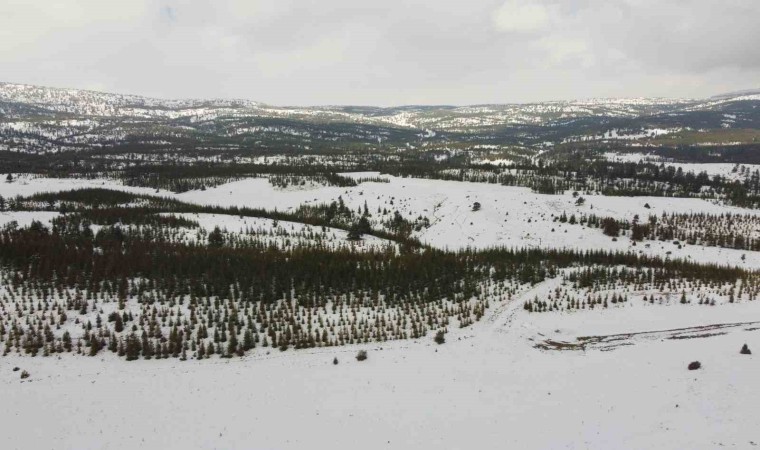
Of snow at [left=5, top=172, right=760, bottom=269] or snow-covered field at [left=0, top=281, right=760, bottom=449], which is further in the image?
snow at [left=5, top=172, right=760, bottom=269]

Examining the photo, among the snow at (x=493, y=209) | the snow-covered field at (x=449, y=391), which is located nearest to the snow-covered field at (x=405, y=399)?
the snow-covered field at (x=449, y=391)

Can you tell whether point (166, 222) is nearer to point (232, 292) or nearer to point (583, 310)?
point (232, 292)

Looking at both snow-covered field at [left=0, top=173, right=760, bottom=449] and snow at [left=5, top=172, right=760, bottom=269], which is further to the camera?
snow at [left=5, top=172, right=760, bottom=269]

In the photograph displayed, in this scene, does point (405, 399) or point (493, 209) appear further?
point (493, 209)

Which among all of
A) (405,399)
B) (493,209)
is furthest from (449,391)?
(493,209)

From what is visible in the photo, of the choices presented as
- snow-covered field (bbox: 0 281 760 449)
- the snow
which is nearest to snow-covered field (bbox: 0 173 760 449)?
snow-covered field (bbox: 0 281 760 449)

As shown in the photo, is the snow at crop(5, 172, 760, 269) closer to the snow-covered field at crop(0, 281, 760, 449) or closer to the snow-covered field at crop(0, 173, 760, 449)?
the snow-covered field at crop(0, 173, 760, 449)

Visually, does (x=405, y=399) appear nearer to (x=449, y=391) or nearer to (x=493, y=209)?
(x=449, y=391)

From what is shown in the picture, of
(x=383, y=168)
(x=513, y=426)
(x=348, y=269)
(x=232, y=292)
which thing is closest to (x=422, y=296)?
(x=348, y=269)

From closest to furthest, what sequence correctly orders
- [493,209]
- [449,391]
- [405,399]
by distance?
1. [405,399]
2. [449,391]
3. [493,209]

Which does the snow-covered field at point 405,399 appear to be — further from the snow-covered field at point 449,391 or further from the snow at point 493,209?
the snow at point 493,209
